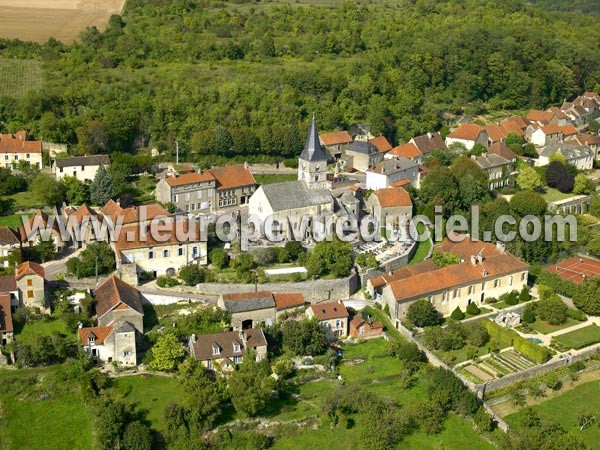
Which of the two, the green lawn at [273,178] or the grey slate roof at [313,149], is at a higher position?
the grey slate roof at [313,149]

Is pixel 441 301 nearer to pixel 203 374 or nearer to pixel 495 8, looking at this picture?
pixel 203 374

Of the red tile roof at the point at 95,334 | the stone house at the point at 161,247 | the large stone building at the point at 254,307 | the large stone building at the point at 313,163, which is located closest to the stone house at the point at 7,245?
the stone house at the point at 161,247

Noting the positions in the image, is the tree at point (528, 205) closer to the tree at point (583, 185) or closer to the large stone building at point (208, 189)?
the tree at point (583, 185)

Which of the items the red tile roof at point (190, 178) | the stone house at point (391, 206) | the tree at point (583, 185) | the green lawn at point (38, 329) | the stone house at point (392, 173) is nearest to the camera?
the green lawn at point (38, 329)

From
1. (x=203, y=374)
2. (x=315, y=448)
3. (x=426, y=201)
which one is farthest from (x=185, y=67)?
(x=315, y=448)

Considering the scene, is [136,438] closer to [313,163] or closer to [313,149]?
[313,163]

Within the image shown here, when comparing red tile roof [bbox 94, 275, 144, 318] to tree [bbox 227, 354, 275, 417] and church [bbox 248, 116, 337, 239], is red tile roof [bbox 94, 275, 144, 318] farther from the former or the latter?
church [bbox 248, 116, 337, 239]

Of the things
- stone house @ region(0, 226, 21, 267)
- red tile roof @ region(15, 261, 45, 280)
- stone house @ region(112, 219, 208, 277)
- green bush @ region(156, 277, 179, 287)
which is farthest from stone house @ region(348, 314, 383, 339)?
stone house @ region(0, 226, 21, 267)

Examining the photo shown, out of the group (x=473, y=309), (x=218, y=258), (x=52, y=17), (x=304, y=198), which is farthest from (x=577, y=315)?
(x=52, y=17)
